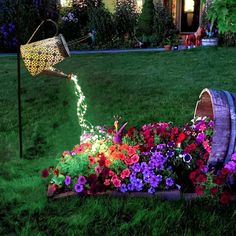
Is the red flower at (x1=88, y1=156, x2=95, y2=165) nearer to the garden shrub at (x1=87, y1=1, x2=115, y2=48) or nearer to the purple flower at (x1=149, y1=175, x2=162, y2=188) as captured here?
the purple flower at (x1=149, y1=175, x2=162, y2=188)

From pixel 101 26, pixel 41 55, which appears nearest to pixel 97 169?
pixel 41 55

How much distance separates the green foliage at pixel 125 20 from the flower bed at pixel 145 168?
564 inches

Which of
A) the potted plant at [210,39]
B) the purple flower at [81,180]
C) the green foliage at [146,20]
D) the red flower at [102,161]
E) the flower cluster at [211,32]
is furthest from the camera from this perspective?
the green foliage at [146,20]

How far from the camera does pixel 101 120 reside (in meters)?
7.17

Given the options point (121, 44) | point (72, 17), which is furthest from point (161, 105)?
point (72, 17)

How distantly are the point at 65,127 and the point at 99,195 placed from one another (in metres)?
2.78

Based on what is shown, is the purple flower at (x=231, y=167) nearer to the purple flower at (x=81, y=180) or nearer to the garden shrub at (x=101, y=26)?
the purple flower at (x=81, y=180)

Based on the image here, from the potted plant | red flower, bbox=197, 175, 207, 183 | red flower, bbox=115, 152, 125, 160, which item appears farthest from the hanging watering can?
the potted plant

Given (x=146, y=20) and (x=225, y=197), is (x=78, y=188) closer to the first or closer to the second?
(x=225, y=197)

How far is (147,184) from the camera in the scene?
4.31 metres

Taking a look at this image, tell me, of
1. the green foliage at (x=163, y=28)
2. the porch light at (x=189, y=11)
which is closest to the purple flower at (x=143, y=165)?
the green foliage at (x=163, y=28)

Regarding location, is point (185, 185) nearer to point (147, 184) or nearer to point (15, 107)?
point (147, 184)

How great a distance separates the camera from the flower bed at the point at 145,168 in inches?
165

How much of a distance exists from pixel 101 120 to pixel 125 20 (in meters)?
12.7
